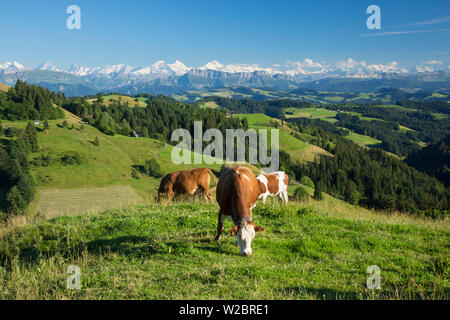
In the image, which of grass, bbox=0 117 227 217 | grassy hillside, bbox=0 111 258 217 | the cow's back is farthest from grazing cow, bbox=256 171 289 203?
grassy hillside, bbox=0 111 258 217

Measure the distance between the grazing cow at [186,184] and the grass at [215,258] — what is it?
4.23 meters

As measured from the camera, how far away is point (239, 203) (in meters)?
8.70

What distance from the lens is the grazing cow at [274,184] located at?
18.7 metres

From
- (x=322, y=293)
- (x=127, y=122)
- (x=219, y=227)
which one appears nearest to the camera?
(x=322, y=293)

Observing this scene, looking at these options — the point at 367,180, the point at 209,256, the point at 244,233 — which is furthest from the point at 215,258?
the point at 367,180

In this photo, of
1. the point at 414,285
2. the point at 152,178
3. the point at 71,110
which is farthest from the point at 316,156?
the point at 414,285

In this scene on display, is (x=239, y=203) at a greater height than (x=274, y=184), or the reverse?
(x=239, y=203)

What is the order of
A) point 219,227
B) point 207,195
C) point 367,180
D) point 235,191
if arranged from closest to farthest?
1. point 235,191
2. point 219,227
3. point 207,195
4. point 367,180

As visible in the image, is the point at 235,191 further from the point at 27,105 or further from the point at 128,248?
the point at 27,105

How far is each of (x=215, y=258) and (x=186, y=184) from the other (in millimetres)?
10304

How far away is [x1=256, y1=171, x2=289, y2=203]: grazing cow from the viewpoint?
18.7 m

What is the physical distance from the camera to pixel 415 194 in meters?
143

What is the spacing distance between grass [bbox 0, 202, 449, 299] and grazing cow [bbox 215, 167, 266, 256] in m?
0.61
